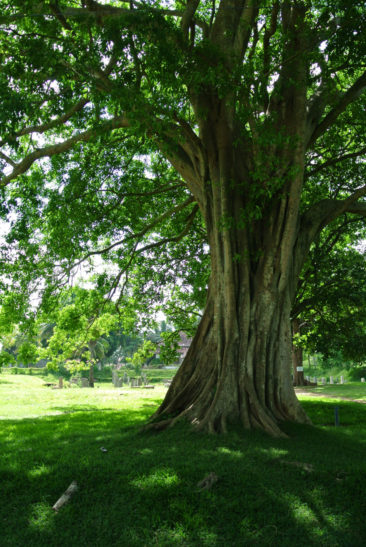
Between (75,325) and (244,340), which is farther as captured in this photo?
(75,325)

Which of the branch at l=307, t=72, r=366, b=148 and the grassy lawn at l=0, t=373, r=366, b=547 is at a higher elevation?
the branch at l=307, t=72, r=366, b=148

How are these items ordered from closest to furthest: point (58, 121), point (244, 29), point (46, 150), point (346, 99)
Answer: point (58, 121) < point (46, 150) < point (244, 29) < point (346, 99)

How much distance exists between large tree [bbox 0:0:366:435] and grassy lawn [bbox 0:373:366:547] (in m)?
1.11

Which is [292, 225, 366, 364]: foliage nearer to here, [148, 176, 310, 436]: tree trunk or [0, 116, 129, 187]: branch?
[148, 176, 310, 436]: tree trunk

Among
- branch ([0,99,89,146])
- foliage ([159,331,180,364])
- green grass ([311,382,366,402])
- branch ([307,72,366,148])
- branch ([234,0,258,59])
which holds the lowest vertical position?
green grass ([311,382,366,402])

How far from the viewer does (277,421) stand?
24.5ft

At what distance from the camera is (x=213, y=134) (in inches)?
342

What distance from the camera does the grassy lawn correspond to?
4.10 m

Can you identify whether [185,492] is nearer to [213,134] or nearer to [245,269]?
[245,269]

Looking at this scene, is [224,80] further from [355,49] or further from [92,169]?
[92,169]

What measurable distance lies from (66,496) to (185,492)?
4.07ft

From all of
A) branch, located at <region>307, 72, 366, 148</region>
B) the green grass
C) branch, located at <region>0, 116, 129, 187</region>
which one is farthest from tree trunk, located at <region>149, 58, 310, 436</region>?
the green grass

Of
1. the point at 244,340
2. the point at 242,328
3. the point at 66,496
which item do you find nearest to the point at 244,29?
the point at 242,328

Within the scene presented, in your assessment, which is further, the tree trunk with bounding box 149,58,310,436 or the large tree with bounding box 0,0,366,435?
the tree trunk with bounding box 149,58,310,436
